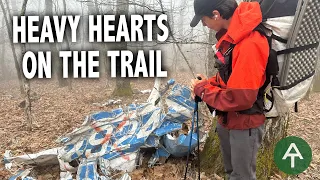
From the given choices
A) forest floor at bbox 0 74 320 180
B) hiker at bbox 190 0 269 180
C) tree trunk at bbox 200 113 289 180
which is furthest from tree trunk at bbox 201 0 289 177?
hiker at bbox 190 0 269 180

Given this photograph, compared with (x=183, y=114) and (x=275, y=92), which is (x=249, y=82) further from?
(x=183, y=114)

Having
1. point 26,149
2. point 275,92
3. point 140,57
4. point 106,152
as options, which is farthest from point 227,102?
point 140,57

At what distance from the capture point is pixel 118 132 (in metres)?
4.15

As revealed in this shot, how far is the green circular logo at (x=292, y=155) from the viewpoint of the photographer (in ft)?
9.19

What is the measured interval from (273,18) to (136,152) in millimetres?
2553

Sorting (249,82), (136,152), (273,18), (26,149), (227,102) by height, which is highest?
(273,18)

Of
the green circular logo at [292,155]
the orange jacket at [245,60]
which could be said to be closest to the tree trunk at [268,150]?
the green circular logo at [292,155]

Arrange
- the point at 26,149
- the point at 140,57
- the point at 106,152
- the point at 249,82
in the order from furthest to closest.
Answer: the point at 140,57
the point at 26,149
the point at 106,152
the point at 249,82

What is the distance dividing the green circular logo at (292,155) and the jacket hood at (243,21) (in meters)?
1.25

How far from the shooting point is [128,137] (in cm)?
404

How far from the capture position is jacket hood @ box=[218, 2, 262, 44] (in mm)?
2152

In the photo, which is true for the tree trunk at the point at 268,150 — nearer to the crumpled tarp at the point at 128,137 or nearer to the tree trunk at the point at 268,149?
the tree trunk at the point at 268,149

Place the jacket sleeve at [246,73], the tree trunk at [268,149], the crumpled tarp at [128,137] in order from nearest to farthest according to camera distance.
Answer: the jacket sleeve at [246,73]
the tree trunk at [268,149]
the crumpled tarp at [128,137]

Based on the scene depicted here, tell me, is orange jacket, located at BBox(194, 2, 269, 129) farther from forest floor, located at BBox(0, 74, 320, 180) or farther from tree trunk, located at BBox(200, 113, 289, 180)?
forest floor, located at BBox(0, 74, 320, 180)
